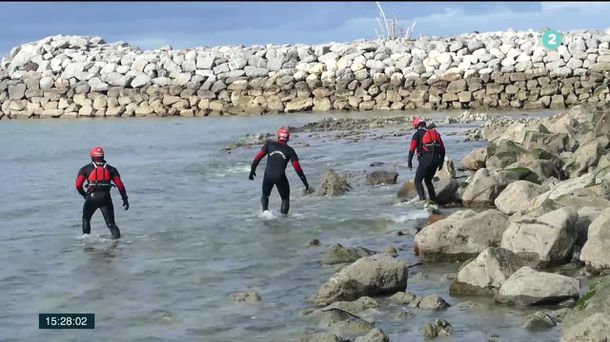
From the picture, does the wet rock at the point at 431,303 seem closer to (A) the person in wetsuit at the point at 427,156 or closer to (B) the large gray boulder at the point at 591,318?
(B) the large gray boulder at the point at 591,318

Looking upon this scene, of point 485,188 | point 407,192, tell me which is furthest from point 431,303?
point 407,192

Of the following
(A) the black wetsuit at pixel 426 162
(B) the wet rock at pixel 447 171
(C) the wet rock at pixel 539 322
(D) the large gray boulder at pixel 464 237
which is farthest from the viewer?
(B) the wet rock at pixel 447 171

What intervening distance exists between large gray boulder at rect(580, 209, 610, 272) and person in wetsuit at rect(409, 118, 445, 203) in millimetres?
5823

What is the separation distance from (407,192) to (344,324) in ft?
30.7

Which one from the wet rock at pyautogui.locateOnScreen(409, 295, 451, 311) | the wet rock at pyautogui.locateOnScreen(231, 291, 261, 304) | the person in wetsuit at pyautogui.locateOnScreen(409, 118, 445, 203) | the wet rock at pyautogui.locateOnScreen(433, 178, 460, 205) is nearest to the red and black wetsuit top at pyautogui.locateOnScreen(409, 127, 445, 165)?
the person in wetsuit at pyautogui.locateOnScreen(409, 118, 445, 203)

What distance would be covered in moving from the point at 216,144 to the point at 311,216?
15.8 meters

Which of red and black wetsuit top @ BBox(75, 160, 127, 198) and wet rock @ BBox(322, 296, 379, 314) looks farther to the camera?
red and black wetsuit top @ BBox(75, 160, 127, 198)

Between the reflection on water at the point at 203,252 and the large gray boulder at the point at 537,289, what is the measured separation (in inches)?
8.0

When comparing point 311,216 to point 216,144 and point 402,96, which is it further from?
point 402,96

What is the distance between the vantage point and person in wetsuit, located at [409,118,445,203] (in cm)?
1775

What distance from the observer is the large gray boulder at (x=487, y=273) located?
11.4 metres

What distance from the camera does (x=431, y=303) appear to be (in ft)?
35.6

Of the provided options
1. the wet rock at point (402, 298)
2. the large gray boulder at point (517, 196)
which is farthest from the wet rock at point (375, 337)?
the large gray boulder at point (517, 196)

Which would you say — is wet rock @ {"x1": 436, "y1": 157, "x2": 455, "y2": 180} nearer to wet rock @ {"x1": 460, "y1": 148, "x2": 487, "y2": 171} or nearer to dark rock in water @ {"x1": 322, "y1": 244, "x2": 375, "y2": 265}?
wet rock @ {"x1": 460, "y1": 148, "x2": 487, "y2": 171}
